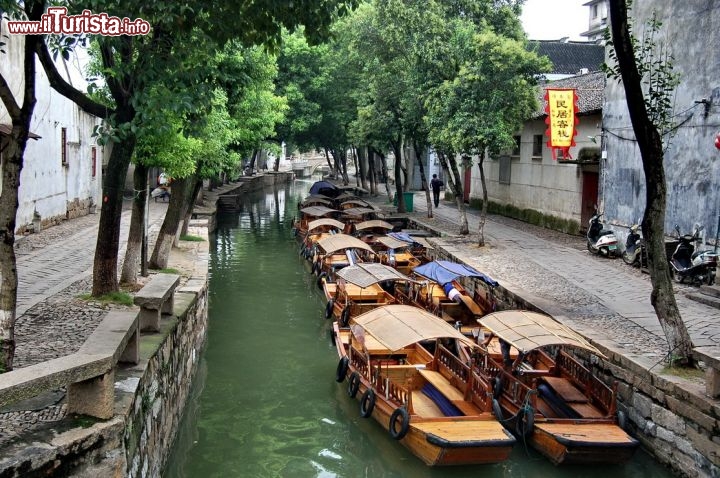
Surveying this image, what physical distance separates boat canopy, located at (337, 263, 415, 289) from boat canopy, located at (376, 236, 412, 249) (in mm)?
5082

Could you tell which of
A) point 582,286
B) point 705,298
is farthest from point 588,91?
point 705,298

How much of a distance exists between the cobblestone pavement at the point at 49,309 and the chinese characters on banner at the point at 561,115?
11.9m

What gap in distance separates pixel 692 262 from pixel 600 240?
415 centimetres

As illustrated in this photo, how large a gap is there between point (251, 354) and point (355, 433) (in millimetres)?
4307

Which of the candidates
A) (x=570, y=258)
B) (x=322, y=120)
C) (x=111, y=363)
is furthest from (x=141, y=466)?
(x=322, y=120)

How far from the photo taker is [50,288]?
12.5m

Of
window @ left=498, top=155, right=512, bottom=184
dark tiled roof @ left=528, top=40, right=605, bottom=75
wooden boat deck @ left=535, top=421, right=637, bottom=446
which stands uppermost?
dark tiled roof @ left=528, top=40, right=605, bottom=75

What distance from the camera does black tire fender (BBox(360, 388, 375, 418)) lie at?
1081cm

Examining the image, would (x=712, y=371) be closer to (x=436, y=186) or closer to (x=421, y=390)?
(x=421, y=390)

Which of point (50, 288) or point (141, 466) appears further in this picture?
point (50, 288)

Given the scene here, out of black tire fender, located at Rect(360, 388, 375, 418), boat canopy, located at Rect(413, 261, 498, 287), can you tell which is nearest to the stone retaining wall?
black tire fender, located at Rect(360, 388, 375, 418)

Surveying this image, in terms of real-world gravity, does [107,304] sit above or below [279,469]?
above

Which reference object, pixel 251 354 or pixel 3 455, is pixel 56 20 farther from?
pixel 251 354

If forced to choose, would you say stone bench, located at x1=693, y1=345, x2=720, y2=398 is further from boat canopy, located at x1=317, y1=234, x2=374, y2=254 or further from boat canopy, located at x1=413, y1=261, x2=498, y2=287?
boat canopy, located at x1=317, y1=234, x2=374, y2=254
